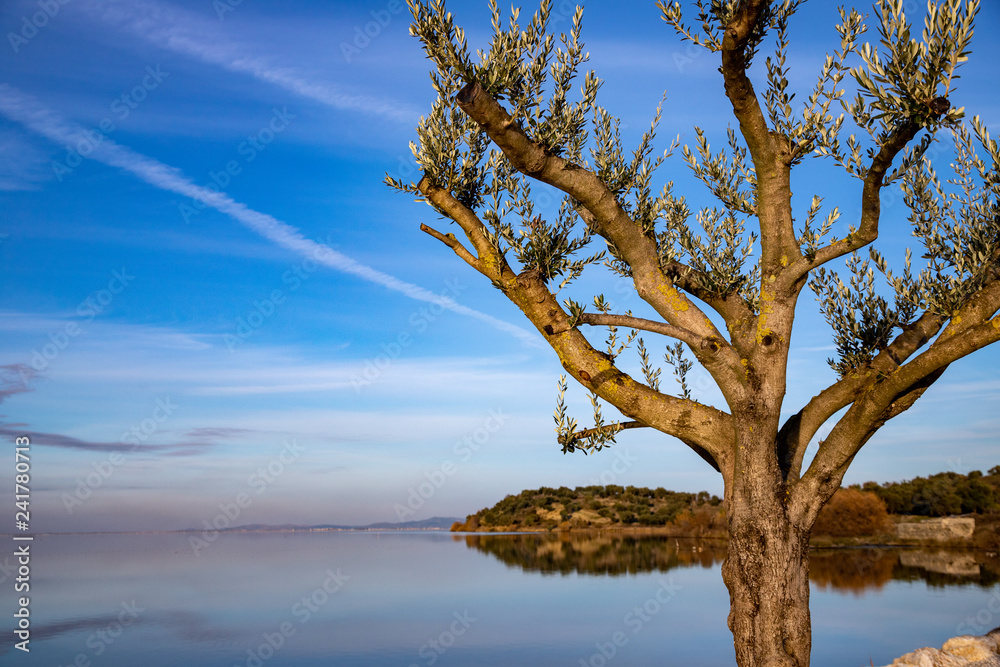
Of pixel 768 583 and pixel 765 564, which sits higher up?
pixel 765 564

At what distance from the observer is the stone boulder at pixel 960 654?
28.7ft

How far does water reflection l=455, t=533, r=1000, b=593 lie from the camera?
23406mm

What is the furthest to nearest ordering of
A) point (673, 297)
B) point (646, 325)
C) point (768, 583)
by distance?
point (673, 297) < point (646, 325) < point (768, 583)

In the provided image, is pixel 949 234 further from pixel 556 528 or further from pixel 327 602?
pixel 556 528

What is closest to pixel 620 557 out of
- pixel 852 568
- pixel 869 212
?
pixel 852 568

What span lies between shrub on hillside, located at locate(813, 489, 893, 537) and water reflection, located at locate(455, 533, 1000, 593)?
172 cm

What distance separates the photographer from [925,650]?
948cm

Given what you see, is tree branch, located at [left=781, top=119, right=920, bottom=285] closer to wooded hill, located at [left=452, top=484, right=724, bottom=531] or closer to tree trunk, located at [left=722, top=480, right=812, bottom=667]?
tree trunk, located at [left=722, top=480, right=812, bottom=667]

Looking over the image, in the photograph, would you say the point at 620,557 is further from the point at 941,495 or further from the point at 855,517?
the point at 941,495

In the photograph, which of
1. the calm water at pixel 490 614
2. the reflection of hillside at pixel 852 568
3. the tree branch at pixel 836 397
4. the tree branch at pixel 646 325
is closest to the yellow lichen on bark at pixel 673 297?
the tree branch at pixel 646 325

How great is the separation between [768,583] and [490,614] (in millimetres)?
17051

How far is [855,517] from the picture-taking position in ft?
120

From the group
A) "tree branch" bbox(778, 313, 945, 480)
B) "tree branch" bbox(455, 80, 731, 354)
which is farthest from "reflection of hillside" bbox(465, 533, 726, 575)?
"tree branch" bbox(455, 80, 731, 354)

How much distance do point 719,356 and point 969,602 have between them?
18.4 meters
